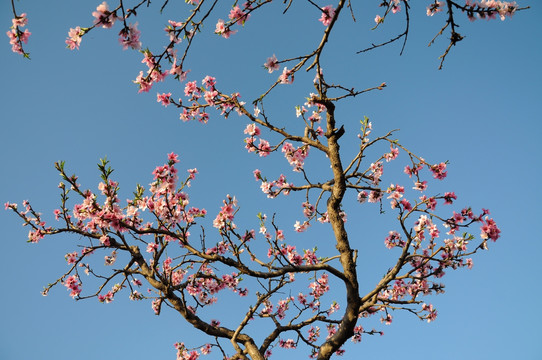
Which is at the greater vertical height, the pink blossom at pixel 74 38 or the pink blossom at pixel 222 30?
the pink blossom at pixel 222 30

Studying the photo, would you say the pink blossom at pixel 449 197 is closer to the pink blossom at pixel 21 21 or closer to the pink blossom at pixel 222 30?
the pink blossom at pixel 222 30

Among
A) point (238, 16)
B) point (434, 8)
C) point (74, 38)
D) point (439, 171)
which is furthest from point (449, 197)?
point (74, 38)

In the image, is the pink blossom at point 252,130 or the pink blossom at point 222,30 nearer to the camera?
the pink blossom at point 222,30

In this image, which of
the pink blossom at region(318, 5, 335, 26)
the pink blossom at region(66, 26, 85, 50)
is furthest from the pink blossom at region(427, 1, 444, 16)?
the pink blossom at region(66, 26, 85, 50)

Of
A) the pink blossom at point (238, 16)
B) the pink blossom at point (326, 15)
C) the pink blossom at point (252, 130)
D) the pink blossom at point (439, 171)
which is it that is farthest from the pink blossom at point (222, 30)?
the pink blossom at point (439, 171)

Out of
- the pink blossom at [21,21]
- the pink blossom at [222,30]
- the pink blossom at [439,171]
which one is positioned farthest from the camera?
the pink blossom at [439,171]

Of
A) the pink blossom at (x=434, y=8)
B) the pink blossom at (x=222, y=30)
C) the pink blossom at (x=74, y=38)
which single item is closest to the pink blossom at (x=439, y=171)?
the pink blossom at (x=434, y=8)

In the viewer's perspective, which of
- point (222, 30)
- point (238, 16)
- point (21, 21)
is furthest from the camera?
point (222, 30)

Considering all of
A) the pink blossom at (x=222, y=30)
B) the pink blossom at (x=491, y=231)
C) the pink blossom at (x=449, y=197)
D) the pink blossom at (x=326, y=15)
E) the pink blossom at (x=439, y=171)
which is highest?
the pink blossom at (x=326, y=15)

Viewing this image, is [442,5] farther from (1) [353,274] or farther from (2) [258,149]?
(1) [353,274]

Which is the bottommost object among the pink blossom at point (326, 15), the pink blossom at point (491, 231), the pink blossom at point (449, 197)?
the pink blossom at point (491, 231)

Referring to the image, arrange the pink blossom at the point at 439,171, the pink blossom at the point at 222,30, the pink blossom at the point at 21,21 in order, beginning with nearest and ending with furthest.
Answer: the pink blossom at the point at 21,21
the pink blossom at the point at 222,30
the pink blossom at the point at 439,171

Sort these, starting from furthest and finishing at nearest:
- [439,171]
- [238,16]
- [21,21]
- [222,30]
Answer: [439,171] → [222,30] → [238,16] → [21,21]

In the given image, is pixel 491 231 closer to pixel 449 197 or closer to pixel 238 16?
pixel 449 197
